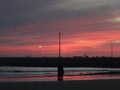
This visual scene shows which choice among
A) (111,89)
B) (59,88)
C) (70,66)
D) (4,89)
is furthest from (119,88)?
(70,66)

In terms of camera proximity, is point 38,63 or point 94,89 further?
point 38,63

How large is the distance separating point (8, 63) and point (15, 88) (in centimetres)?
6806

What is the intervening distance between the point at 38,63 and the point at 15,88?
67156 millimetres

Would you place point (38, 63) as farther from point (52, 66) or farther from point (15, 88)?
point (15, 88)

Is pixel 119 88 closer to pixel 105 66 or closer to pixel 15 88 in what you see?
pixel 15 88

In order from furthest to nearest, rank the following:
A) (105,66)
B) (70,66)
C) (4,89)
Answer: (105,66) → (70,66) → (4,89)

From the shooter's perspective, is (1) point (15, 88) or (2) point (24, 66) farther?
(2) point (24, 66)

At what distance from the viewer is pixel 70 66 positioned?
8538cm

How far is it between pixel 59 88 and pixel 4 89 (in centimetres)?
392

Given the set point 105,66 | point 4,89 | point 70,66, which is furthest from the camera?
point 105,66

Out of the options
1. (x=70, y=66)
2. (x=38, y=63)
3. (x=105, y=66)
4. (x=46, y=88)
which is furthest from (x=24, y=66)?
(x=46, y=88)

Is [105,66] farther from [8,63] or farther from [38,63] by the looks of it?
[8,63]

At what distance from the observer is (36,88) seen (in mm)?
25922

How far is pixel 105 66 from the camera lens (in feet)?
301
